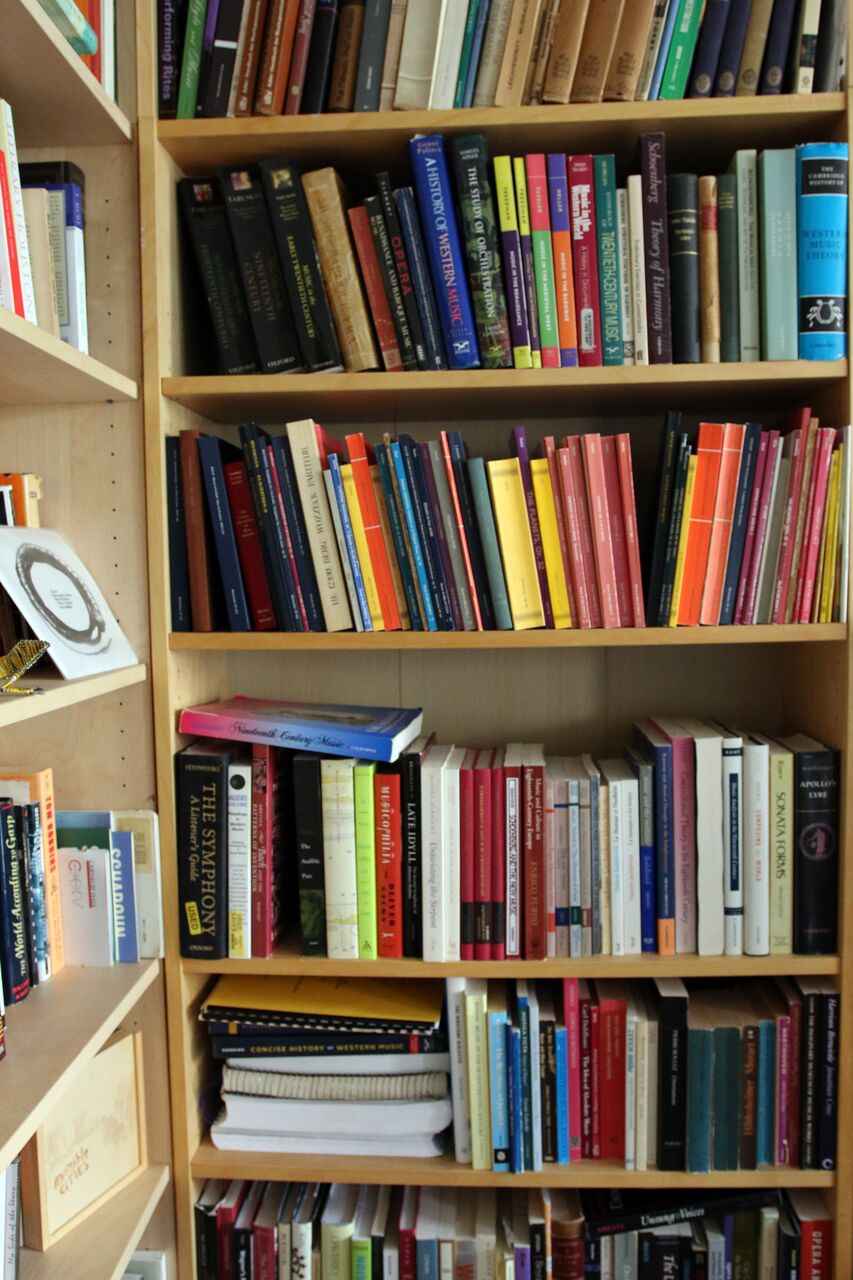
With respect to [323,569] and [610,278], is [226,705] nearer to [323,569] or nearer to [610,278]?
[323,569]

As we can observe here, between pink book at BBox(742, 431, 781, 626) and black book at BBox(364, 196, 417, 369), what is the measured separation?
17.9 inches

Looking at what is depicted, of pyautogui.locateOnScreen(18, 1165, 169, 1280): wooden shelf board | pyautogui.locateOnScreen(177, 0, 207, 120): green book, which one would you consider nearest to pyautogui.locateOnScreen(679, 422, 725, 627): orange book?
pyautogui.locateOnScreen(177, 0, 207, 120): green book

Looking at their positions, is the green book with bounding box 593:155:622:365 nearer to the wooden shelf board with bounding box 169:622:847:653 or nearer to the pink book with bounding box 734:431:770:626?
the pink book with bounding box 734:431:770:626

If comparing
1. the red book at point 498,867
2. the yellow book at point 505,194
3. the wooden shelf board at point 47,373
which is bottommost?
the red book at point 498,867

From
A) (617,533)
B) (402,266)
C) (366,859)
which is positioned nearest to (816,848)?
Answer: (617,533)

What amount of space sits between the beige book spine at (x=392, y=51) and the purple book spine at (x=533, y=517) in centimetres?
46

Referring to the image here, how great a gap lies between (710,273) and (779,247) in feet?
0.28

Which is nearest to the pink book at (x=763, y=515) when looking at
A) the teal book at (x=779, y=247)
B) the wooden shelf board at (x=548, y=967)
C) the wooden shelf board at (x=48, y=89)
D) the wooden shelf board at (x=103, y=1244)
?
the teal book at (x=779, y=247)

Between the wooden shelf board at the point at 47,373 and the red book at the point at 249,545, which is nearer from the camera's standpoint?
the wooden shelf board at the point at 47,373

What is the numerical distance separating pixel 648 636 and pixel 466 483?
0.99 feet

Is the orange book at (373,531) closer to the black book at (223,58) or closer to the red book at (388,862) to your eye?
the red book at (388,862)

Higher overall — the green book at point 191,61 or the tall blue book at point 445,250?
the green book at point 191,61

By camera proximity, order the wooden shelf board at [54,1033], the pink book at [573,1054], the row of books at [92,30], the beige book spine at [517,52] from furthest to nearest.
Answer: the pink book at [573,1054] → the beige book spine at [517,52] → the row of books at [92,30] → the wooden shelf board at [54,1033]

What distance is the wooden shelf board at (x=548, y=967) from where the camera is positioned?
126cm
